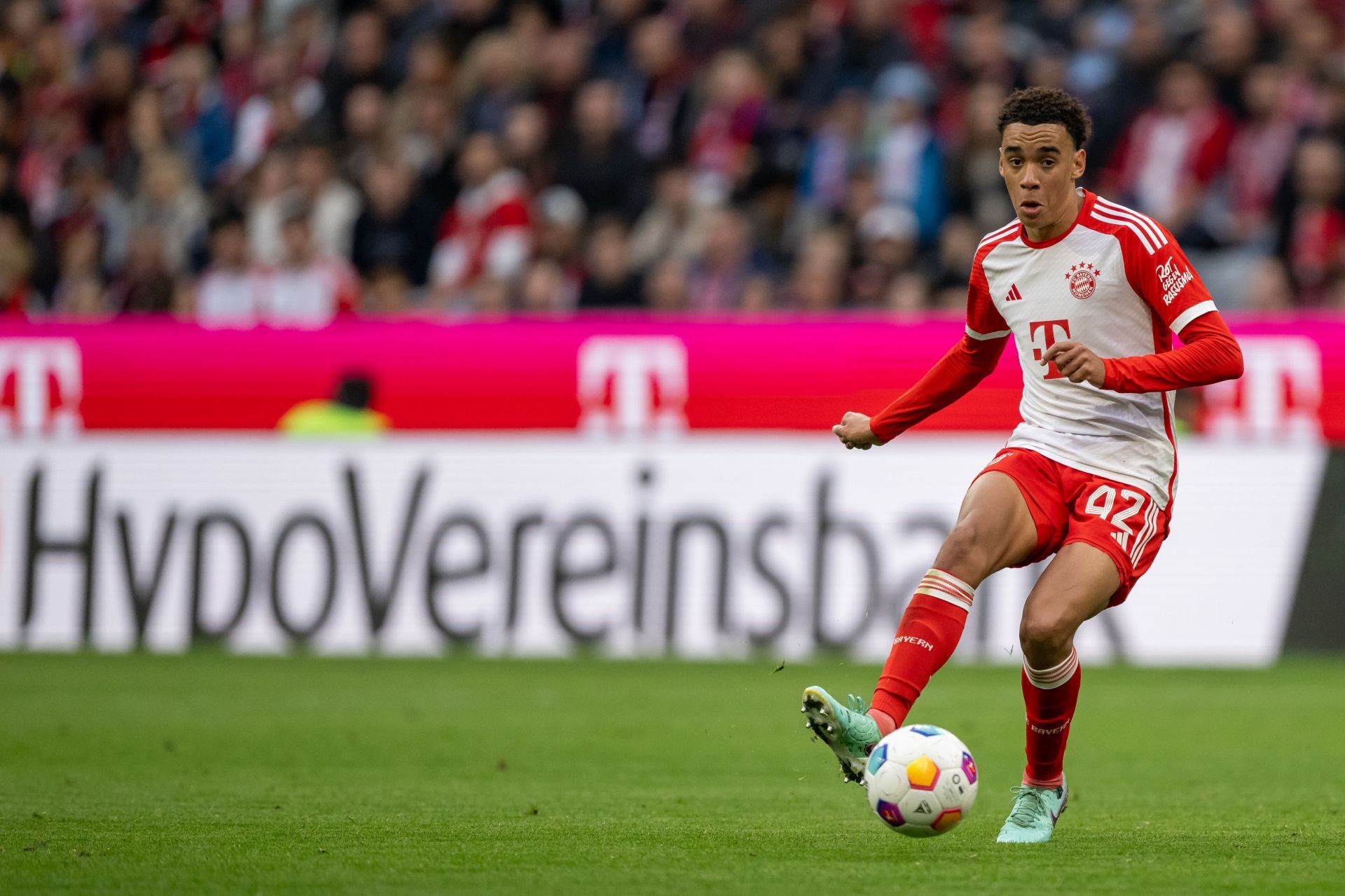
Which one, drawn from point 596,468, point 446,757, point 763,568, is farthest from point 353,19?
point 446,757

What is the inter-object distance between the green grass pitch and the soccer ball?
131 millimetres

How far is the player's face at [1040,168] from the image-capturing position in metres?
5.63

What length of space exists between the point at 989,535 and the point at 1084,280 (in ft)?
2.62

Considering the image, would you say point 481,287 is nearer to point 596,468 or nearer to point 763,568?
point 596,468

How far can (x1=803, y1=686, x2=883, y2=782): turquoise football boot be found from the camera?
5.14m

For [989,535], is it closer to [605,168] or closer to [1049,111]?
[1049,111]

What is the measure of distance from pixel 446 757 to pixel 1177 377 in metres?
3.77

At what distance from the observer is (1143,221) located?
5695 millimetres

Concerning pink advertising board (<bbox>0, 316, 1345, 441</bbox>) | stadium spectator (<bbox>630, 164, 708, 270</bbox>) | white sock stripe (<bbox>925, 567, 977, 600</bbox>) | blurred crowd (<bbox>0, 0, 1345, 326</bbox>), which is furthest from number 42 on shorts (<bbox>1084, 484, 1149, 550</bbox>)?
stadium spectator (<bbox>630, 164, 708, 270</bbox>)

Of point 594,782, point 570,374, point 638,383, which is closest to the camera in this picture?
point 594,782

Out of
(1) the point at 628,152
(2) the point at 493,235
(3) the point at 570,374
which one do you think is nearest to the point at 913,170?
(1) the point at 628,152

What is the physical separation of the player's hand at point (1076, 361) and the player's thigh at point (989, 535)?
1.79ft

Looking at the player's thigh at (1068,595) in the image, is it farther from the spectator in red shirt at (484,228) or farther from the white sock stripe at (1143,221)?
the spectator in red shirt at (484,228)

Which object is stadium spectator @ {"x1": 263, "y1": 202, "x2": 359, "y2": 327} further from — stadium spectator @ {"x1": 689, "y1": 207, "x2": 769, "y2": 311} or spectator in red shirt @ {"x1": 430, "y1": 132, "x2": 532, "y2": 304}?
stadium spectator @ {"x1": 689, "y1": 207, "x2": 769, "y2": 311}
